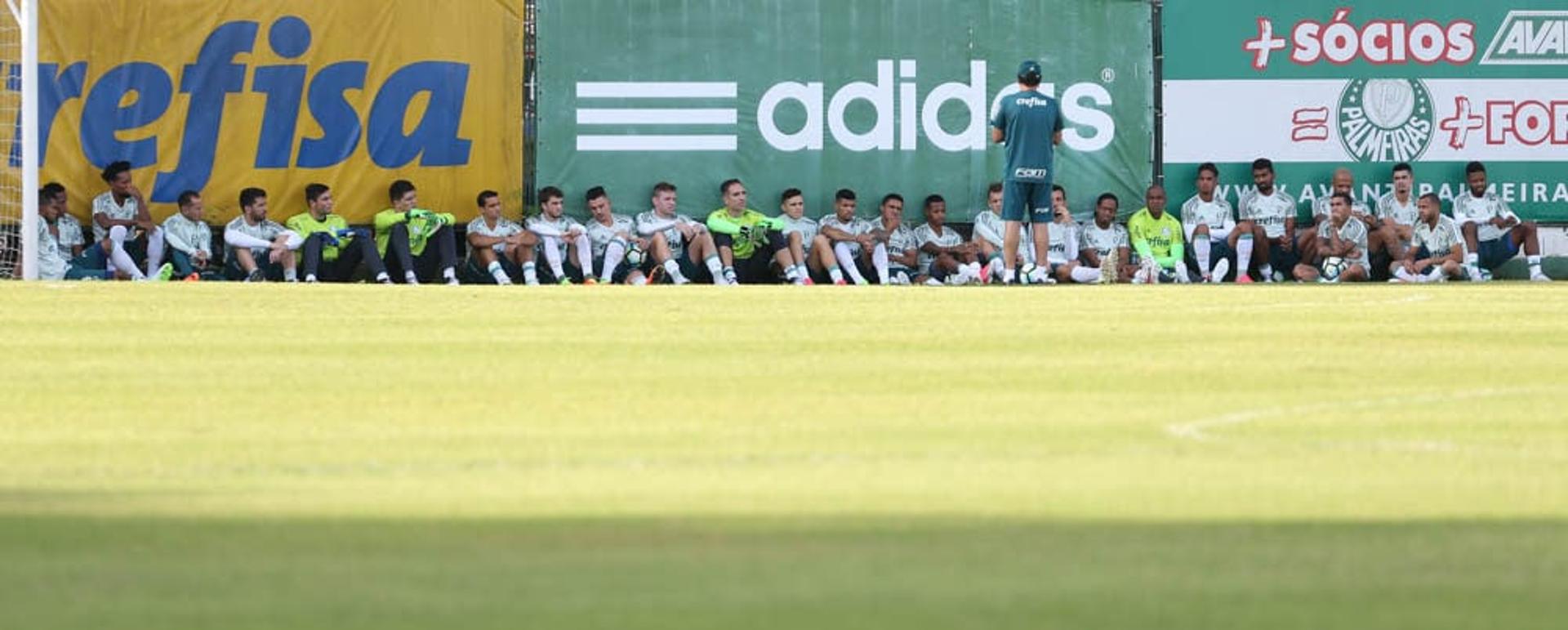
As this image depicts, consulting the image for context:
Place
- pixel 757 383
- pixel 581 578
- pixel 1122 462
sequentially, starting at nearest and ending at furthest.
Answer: pixel 581 578 < pixel 1122 462 < pixel 757 383

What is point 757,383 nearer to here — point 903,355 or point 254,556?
point 903,355

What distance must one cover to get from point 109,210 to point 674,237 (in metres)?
5.15

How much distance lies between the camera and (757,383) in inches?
398

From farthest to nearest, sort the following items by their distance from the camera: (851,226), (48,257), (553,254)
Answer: (851,226) < (553,254) < (48,257)

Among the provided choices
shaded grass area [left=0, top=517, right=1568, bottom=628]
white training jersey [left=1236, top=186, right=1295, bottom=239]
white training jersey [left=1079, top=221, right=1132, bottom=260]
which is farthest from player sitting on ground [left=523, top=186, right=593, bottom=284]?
shaded grass area [left=0, top=517, right=1568, bottom=628]

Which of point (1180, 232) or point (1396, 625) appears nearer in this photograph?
point (1396, 625)

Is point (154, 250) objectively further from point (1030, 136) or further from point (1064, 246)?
point (1064, 246)

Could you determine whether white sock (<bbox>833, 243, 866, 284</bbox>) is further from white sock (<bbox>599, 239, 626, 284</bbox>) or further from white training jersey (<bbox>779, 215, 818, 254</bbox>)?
white sock (<bbox>599, 239, 626, 284</bbox>)

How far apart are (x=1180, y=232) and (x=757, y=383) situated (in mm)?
14394

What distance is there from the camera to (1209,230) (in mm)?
23953

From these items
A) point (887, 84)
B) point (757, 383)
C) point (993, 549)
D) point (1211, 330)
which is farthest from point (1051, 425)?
point (887, 84)

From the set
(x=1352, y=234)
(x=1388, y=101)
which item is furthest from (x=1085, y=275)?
(x=1388, y=101)

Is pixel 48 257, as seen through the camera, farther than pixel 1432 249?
No

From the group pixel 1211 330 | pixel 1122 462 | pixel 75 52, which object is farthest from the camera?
pixel 75 52
